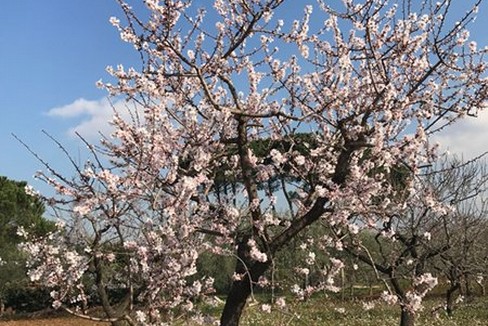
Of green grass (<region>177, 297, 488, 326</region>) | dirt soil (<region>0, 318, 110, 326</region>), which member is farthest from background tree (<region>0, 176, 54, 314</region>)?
green grass (<region>177, 297, 488, 326</region>)

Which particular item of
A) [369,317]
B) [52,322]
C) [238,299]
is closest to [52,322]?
[52,322]

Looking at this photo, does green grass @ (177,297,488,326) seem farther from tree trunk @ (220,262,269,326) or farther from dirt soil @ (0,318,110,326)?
tree trunk @ (220,262,269,326)

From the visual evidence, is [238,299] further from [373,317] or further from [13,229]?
[13,229]

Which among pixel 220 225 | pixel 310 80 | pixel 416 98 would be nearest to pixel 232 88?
pixel 310 80

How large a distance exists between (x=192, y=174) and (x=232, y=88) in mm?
1177

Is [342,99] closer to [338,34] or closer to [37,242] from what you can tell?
[338,34]

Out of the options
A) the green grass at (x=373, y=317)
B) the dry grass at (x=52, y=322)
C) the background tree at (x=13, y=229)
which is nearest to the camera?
the green grass at (x=373, y=317)

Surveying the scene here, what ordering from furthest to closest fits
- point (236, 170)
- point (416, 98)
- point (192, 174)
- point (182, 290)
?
point (236, 170) → point (416, 98) → point (182, 290) → point (192, 174)

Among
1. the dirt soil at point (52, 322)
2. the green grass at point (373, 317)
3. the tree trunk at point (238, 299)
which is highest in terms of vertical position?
the green grass at point (373, 317)

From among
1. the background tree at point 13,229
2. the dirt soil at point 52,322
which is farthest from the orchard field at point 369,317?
the background tree at point 13,229

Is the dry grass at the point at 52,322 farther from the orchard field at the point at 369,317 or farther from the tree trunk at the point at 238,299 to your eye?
the tree trunk at the point at 238,299

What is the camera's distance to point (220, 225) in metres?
5.52

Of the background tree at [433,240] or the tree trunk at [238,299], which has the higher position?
the background tree at [433,240]

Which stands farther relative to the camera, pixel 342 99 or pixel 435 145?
pixel 435 145
